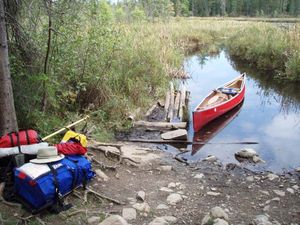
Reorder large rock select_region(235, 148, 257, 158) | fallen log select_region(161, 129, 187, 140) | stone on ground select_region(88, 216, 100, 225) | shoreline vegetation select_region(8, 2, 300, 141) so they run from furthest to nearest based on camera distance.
Answer: fallen log select_region(161, 129, 187, 140) < large rock select_region(235, 148, 257, 158) < shoreline vegetation select_region(8, 2, 300, 141) < stone on ground select_region(88, 216, 100, 225)

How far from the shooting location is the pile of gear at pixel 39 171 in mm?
3977

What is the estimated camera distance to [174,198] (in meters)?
5.02

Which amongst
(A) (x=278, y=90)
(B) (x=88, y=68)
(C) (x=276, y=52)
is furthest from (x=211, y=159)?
(C) (x=276, y=52)

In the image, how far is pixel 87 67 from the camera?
8.43 m

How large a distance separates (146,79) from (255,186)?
593 centimetres

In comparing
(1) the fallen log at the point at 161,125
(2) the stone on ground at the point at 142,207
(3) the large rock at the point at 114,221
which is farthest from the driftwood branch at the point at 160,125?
(3) the large rock at the point at 114,221

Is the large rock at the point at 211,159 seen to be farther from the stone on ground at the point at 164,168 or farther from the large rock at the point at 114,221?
the large rock at the point at 114,221

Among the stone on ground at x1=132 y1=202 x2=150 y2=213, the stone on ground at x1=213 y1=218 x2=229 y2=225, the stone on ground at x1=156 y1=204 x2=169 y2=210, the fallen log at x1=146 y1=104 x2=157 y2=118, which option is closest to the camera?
the stone on ground at x1=213 y1=218 x2=229 y2=225

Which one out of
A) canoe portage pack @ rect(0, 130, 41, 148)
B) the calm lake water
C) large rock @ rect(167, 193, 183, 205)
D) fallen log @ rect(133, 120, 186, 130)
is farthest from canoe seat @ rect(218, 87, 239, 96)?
canoe portage pack @ rect(0, 130, 41, 148)

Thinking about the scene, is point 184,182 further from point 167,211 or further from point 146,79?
point 146,79

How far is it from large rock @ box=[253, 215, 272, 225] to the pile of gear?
226cm

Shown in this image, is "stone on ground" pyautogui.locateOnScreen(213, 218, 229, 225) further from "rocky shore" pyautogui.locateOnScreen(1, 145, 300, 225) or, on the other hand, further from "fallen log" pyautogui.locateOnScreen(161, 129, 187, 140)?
"fallen log" pyautogui.locateOnScreen(161, 129, 187, 140)

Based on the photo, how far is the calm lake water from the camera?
25.0 feet

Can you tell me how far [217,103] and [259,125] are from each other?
4.32 feet
